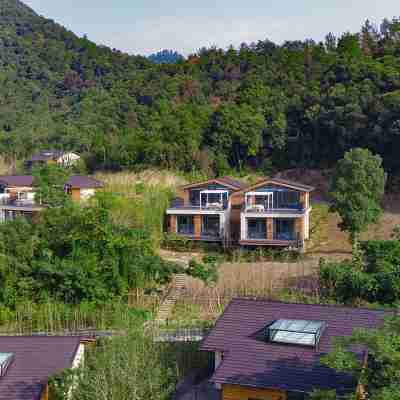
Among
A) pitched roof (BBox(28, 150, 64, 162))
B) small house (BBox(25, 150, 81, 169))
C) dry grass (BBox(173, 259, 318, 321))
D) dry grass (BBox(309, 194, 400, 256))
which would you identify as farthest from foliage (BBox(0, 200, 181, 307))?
pitched roof (BBox(28, 150, 64, 162))

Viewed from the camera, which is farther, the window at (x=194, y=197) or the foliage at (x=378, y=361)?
the window at (x=194, y=197)

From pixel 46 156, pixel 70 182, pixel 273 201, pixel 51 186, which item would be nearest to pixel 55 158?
pixel 46 156

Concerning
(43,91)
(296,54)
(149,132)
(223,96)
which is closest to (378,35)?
(296,54)

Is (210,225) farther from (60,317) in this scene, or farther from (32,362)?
(32,362)

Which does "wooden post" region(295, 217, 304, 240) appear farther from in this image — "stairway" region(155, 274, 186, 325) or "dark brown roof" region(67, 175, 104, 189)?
"dark brown roof" region(67, 175, 104, 189)

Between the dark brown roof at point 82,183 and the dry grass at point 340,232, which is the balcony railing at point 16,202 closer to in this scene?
the dark brown roof at point 82,183

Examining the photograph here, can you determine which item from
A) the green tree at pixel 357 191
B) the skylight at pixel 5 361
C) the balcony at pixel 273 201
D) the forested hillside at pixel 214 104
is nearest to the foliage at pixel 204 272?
the balcony at pixel 273 201
